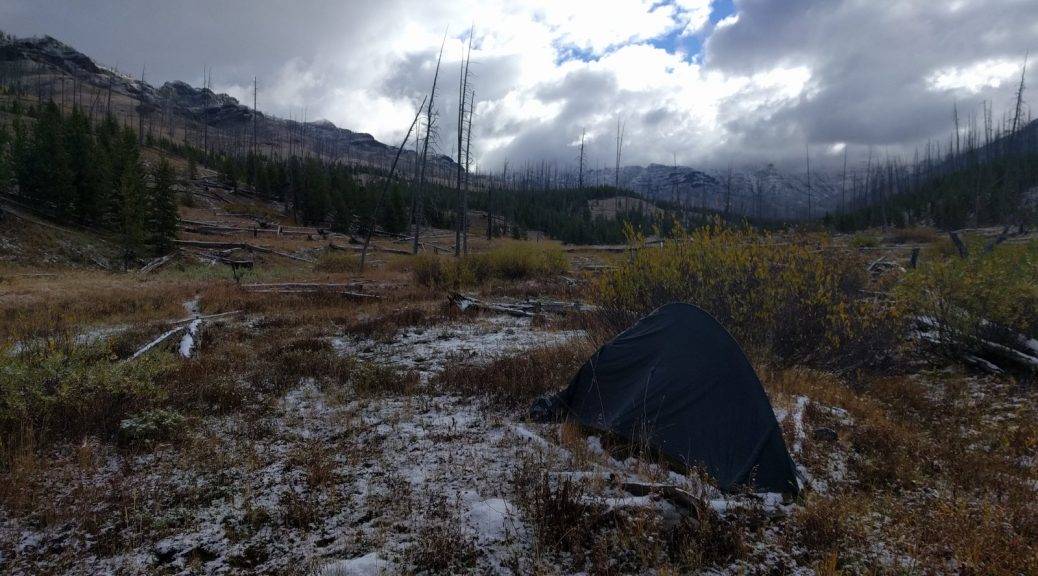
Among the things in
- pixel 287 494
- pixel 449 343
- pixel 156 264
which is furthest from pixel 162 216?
pixel 287 494

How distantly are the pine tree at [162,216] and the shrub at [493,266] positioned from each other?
18700 mm

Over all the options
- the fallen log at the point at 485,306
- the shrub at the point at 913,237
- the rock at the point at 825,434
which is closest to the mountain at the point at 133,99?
the shrub at the point at 913,237

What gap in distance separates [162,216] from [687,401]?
33738 mm

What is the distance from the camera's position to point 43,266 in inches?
892

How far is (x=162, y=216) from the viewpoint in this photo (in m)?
28.1

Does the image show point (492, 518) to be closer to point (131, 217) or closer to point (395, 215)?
point (131, 217)

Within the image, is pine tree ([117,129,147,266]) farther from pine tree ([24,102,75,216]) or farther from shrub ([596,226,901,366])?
shrub ([596,226,901,366])

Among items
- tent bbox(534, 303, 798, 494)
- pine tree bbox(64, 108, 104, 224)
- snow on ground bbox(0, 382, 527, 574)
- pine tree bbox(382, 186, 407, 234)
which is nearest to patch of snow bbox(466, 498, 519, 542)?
snow on ground bbox(0, 382, 527, 574)

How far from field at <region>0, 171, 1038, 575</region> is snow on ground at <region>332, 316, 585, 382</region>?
9cm

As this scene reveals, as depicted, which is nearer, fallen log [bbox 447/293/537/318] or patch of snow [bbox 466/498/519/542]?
patch of snow [bbox 466/498/519/542]

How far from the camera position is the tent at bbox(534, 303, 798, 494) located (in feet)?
12.3

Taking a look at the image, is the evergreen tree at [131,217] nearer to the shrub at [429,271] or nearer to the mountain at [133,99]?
the shrub at [429,271]

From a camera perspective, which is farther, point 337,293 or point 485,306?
point 337,293

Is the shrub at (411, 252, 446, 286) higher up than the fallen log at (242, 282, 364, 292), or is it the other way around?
the shrub at (411, 252, 446, 286)
